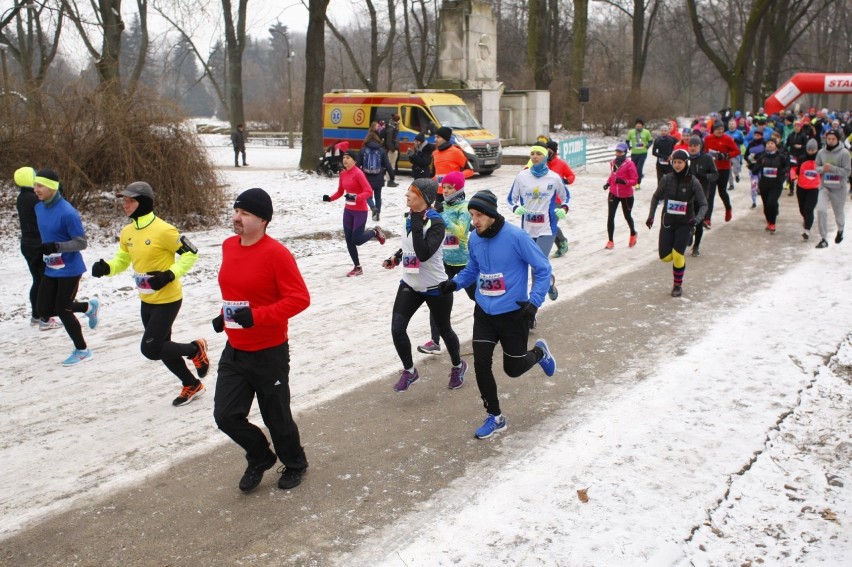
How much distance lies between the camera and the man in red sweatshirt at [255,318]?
454cm

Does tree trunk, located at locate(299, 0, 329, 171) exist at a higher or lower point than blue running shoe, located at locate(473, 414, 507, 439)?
higher

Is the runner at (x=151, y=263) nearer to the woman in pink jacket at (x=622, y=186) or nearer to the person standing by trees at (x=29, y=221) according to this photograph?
the person standing by trees at (x=29, y=221)

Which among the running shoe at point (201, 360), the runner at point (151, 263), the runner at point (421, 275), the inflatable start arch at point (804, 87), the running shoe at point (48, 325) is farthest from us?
the inflatable start arch at point (804, 87)

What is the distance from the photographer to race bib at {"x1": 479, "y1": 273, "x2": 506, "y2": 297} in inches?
215

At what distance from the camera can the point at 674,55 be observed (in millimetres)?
75500

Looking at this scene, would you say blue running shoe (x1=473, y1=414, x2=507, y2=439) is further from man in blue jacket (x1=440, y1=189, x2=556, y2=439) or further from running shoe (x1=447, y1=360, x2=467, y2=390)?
running shoe (x1=447, y1=360, x2=467, y2=390)

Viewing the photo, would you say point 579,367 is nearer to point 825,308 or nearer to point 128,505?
point 825,308

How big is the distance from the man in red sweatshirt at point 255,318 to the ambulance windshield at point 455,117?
728 inches

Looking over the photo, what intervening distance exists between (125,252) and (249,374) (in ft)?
7.64

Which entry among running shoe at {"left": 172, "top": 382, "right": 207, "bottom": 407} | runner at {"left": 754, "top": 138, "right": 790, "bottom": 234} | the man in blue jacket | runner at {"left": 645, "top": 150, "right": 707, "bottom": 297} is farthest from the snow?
runner at {"left": 754, "top": 138, "right": 790, "bottom": 234}

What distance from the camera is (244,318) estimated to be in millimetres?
4320

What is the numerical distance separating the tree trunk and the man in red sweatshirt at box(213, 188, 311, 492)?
18.0 m

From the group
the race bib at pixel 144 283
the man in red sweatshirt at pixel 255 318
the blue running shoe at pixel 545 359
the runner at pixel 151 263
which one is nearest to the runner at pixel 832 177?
the blue running shoe at pixel 545 359

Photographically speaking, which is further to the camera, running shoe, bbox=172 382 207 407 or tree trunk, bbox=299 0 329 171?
tree trunk, bbox=299 0 329 171
